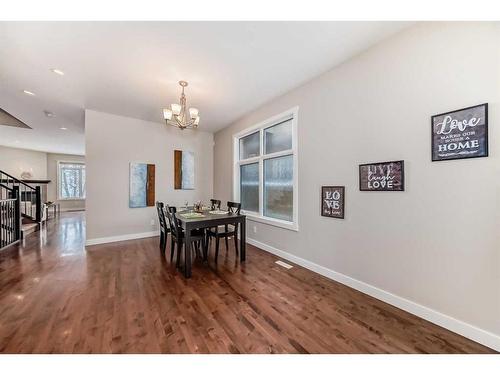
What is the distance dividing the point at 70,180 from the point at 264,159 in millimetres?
10614

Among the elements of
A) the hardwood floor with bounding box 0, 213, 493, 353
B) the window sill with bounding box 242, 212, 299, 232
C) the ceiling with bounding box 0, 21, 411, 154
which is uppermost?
the ceiling with bounding box 0, 21, 411, 154

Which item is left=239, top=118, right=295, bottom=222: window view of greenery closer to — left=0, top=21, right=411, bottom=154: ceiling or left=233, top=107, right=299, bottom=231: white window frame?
left=233, top=107, right=299, bottom=231: white window frame

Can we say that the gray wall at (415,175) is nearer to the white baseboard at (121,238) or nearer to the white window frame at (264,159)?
the white window frame at (264,159)

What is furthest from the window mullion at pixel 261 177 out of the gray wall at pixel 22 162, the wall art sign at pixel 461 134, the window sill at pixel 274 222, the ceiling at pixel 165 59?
the gray wall at pixel 22 162

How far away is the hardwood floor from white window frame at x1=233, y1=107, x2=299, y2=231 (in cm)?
81

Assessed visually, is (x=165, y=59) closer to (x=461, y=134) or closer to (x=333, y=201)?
(x=333, y=201)

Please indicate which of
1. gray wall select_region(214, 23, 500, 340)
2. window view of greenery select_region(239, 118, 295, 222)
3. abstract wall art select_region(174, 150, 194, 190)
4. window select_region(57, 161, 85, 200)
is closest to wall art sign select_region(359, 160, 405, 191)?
gray wall select_region(214, 23, 500, 340)

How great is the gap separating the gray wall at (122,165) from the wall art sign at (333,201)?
3805 millimetres

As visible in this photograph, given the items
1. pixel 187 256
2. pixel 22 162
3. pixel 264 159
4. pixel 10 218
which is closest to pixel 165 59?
pixel 264 159

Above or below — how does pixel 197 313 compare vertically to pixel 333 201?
below

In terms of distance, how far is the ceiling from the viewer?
2006 millimetres

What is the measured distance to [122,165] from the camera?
14.9 feet

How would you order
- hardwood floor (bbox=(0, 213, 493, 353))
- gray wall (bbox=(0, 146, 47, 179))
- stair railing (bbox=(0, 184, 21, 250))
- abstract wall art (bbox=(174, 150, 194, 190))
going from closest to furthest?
hardwood floor (bbox=(0, 213, 493, 353)) → stair railing (bbox=(0, 184, 21, 250)) → abstract wall art (bbox=(174, 150, 194, 190)) → gray wall (bbox=(0, 146, 47, 179))

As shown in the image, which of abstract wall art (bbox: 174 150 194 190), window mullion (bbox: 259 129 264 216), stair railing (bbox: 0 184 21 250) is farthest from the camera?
abstract wall art (bbox: 174 150 194 190)
